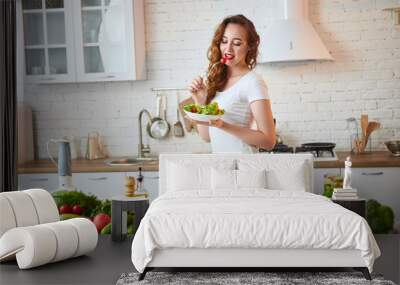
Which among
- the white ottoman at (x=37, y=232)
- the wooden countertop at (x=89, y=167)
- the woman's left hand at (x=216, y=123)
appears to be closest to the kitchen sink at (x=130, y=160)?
the wooden countertop at (x=89, y=167)

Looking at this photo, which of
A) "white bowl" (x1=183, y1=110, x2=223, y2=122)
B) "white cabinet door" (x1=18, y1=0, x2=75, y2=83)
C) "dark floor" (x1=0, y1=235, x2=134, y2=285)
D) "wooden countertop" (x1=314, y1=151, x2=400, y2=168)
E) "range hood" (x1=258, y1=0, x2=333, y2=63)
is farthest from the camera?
"white cabinet door" (x1=18, y1=0, x2=75, y2=83)

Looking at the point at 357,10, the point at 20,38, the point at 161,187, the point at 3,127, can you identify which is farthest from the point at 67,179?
the point at 357,10

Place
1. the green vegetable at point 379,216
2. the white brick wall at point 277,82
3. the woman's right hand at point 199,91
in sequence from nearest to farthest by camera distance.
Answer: the woman's right hand at point 199,91, the green vegetable at point 379,216, the white brick wall at point 277,82

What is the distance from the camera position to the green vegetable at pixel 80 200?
6625 mm

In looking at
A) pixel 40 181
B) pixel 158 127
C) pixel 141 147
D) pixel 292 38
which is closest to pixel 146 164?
pixel 141 147

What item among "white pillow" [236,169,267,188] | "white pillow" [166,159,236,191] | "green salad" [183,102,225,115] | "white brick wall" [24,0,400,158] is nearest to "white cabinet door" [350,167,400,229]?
"white brick wall" [24,0,400,158]

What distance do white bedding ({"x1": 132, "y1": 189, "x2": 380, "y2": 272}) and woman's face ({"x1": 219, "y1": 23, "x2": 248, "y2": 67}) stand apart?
3.86ft

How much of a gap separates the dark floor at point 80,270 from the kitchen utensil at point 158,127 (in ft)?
7.31

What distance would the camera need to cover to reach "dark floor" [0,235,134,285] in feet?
16.1

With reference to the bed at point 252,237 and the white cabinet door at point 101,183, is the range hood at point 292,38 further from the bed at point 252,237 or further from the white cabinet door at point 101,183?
the bed at point 252,237

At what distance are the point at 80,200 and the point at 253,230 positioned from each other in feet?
7.96

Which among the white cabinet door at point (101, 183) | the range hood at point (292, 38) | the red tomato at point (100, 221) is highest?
the range hood at point (292, 38)

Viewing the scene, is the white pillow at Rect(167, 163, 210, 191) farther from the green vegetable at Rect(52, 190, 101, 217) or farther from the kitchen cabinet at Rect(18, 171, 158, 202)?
the kitchen cabinet at Rect(18, 171, 158, 202)

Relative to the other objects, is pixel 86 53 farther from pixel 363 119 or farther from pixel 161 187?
pixel 363 119
